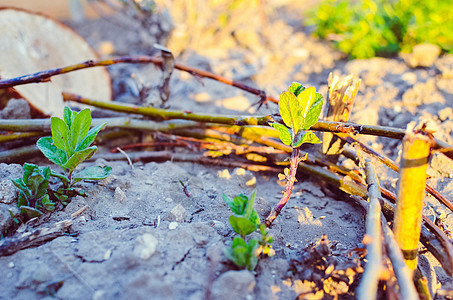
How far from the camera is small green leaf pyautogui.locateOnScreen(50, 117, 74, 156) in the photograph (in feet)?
4.55

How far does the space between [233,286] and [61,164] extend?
2.71ft

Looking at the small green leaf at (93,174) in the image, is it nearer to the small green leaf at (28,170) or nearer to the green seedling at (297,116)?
the small green leaf at (28,170)

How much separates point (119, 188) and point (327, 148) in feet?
3.40

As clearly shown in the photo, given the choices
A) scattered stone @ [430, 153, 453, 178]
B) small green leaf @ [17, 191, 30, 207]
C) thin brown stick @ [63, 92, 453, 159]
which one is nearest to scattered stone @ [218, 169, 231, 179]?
thin brown stick @ [63, 92, 453, 159]

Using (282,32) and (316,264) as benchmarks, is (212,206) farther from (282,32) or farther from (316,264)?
(282,32)

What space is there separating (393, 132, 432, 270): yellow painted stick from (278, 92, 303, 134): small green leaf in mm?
392

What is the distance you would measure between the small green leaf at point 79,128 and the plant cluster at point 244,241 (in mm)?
673

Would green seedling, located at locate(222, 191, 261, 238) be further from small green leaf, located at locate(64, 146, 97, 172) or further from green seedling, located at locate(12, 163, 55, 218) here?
green seedling, located at locate(12, 163, 55, 218)

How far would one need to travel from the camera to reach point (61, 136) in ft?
4.64

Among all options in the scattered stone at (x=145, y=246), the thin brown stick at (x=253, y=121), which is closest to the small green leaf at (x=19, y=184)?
the scattered stone at (x=145, y=246)

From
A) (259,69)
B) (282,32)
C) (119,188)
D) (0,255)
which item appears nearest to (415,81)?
(259,69)

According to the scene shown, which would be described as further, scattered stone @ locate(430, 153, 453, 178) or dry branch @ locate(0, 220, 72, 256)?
scattered stone @ locate(430, 153, 453, 178)

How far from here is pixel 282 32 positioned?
4.26 metres

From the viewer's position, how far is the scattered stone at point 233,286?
42.0 inches
